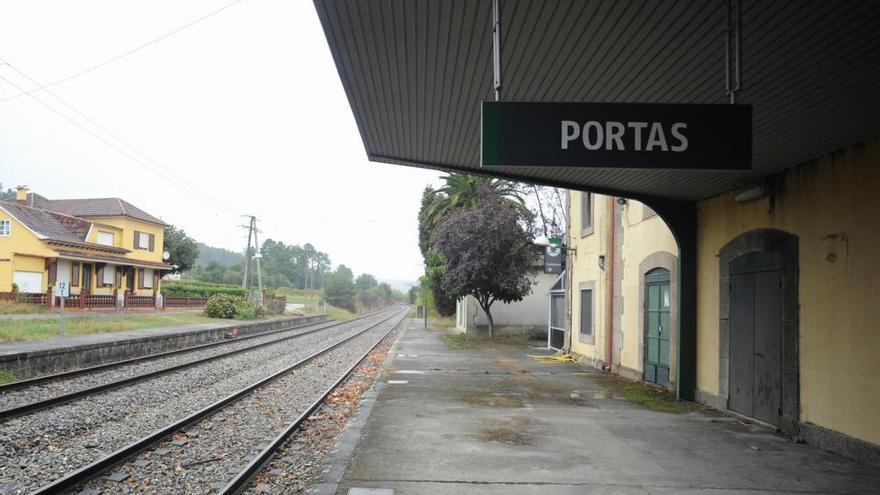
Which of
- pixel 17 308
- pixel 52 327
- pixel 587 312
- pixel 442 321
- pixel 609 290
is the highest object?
pixel 609 290

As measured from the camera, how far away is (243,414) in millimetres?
9758

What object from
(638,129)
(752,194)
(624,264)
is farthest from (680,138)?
(624,264)

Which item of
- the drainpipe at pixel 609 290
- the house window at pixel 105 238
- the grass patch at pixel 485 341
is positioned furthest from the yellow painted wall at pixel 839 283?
the house window at pixel 105 238

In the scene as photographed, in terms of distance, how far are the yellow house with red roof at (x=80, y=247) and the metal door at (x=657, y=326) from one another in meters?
29.2

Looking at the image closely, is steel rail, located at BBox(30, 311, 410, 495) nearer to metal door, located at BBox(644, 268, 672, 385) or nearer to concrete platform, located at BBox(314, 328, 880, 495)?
concrete platform, located at BBox(314, 328, 880, 495)

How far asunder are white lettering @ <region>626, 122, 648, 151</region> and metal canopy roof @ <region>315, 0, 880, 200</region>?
845 millimetres

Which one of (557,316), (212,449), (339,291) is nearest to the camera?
(212,449)

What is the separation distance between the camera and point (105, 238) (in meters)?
44.6

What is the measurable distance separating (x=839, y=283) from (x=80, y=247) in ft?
137

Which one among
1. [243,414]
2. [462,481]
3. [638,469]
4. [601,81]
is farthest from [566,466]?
[243,414]

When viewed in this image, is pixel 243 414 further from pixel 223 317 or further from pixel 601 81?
pixel 223 317

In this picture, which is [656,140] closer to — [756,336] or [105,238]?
[756,336]

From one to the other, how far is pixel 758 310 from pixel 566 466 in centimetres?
406

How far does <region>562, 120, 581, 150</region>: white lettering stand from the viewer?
4.74 meters
